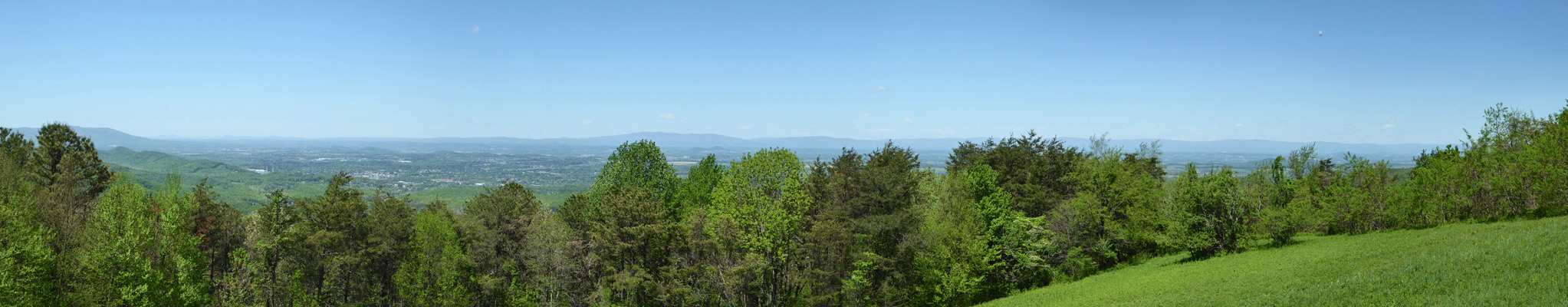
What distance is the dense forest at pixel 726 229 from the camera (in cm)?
2966

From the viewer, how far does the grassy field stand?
16.0 m

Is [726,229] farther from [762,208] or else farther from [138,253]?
[138,253]

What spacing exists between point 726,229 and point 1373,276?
24.8 metres

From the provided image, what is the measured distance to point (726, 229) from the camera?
101 ft

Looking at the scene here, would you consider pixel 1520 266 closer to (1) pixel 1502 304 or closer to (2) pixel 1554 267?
(2) pixel 1554 267

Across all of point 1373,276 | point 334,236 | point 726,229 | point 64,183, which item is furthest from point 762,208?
point 64,183

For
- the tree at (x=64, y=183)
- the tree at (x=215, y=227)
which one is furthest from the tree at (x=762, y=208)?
the tree at (x=215, y=227)

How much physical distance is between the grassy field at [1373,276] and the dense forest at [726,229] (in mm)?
3817

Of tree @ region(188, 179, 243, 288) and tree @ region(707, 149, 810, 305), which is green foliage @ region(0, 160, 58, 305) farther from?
tree @ region(707, 149, 810, 305)

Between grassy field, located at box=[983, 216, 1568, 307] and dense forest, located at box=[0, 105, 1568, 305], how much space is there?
382 centimetres

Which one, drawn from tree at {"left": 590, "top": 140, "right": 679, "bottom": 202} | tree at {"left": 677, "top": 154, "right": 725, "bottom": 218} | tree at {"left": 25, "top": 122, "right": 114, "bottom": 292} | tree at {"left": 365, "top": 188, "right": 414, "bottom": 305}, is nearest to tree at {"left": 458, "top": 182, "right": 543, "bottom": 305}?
tree at {"left": 365, "top": 188, "right": 414, "bottom": 305}

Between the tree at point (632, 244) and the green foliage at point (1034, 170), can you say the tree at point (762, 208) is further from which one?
the green foliage at point (1034, 170)

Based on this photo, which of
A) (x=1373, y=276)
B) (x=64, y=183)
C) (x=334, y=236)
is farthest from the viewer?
(x=334, y=236)

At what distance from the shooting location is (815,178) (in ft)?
125
